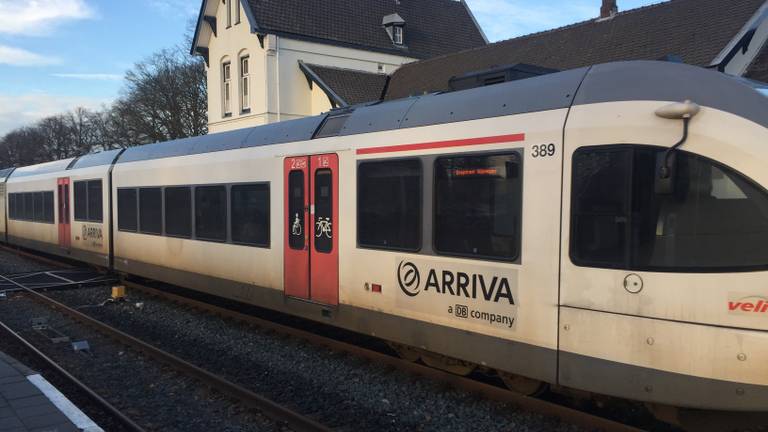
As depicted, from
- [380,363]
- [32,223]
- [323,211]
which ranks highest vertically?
[323,211]

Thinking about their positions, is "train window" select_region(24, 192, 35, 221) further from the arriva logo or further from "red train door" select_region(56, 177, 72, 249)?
the arriva logo

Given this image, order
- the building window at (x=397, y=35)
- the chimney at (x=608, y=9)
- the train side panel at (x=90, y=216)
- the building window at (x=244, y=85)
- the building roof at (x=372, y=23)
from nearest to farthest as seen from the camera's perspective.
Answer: the train side panel at (x=90, y=216)
the chimney at (x=608, y=9)
the building roof at (x=372, y=23)
the building window at (x=244, y=85)
the building window at (x=397, y=35)

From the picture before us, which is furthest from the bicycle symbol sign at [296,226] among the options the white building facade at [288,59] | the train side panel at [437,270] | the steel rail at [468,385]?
the white building facade at [288,59]

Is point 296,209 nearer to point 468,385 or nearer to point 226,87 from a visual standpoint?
point 468,385

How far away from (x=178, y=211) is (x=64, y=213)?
6.77m

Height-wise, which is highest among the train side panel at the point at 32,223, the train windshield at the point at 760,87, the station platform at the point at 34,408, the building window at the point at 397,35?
the building window at the point at 397,35

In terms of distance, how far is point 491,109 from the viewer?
5.20 m

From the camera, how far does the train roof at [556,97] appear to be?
408cm

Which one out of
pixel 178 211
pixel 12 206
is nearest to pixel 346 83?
pixel 12 206

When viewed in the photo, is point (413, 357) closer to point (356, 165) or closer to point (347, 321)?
point (347, 321)

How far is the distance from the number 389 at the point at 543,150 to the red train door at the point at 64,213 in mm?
13684

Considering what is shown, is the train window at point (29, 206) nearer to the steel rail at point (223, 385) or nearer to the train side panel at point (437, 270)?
the steel rail at point (223, 385)

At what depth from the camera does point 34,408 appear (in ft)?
17.2

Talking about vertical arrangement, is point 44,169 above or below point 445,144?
above
